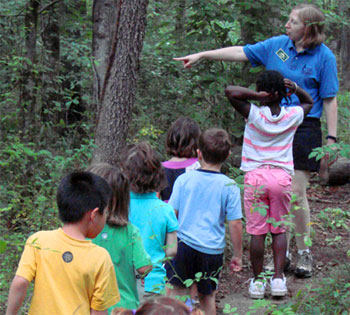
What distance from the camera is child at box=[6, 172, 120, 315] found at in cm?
268

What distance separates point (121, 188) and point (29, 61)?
15.7 feet

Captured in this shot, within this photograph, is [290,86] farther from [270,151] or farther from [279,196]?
[279,196]

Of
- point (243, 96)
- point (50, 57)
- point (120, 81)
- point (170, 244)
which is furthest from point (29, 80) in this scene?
point (170, 244)

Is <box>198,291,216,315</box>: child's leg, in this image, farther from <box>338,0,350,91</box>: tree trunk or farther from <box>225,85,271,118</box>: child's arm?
<box>338,0,350,91</box>: tree trunk

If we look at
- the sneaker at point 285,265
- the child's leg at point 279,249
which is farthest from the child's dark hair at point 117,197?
the sneaker at point 285,265

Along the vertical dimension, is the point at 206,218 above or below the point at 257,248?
above

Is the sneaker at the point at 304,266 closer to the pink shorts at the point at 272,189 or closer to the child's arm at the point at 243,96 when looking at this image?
the pink shorts at the point at 272,189

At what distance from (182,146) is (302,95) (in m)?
1.20

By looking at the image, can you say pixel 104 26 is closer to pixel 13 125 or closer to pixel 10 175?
pixel 13 125

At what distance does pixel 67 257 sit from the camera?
8.87 ft

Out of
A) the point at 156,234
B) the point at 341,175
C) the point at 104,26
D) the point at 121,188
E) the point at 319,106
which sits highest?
the point at 104,26

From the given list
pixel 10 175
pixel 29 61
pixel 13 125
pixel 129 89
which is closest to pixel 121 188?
Answer: pixel 129 89

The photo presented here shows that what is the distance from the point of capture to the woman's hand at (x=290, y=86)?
4730 mm

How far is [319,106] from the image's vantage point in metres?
5.27
